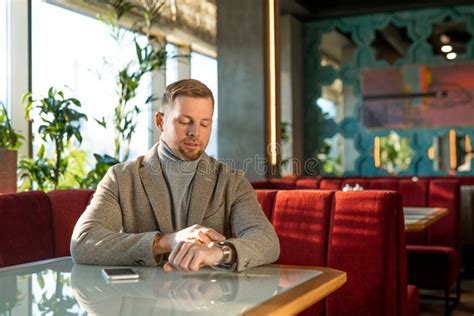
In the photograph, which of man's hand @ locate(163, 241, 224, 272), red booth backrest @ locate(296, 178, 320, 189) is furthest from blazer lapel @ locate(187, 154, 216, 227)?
red booth backrest @ locate(296, 178, 320, 189)

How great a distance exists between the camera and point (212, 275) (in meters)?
1.43

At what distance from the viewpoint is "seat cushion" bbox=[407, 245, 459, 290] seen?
13.8 feet

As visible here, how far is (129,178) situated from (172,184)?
0.13 m

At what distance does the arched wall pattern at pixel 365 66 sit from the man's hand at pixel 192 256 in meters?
6.42

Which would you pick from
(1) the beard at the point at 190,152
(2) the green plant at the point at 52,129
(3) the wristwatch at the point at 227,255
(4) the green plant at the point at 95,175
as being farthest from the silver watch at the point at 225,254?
(4) the green plant at the point at 95,175

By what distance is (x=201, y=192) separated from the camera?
176 cm

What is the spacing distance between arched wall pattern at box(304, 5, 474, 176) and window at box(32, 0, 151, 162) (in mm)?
3581

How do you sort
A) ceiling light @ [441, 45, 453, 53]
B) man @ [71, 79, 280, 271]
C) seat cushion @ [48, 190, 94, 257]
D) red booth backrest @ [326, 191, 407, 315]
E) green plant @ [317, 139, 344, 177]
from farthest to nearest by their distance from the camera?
green plant @ [317, 139, 344, 177], ceiling light @ [441, 45, 453, 53], seat cushion @ [48, 190, 94, 257], red booth backrest @ [326, 191, 407, 315], man @ [71, 79, 280, 271]

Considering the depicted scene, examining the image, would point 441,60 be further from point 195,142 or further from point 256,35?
point 195,142

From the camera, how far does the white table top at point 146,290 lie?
1092mm

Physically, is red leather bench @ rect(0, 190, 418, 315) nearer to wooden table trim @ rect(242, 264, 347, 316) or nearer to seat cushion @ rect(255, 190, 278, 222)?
seat cushion @ rect(255, 190, 278, 222)

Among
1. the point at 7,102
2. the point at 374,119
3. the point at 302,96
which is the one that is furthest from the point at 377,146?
the point at 7,102

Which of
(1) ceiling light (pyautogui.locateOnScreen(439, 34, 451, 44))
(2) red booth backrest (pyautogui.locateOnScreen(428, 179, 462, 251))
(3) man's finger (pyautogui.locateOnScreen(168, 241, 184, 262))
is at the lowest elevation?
(2) red booth backrest (pyautogui.locateOnScreen(428, 179, 462, 251))

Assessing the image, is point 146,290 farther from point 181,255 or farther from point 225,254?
point 225,254
